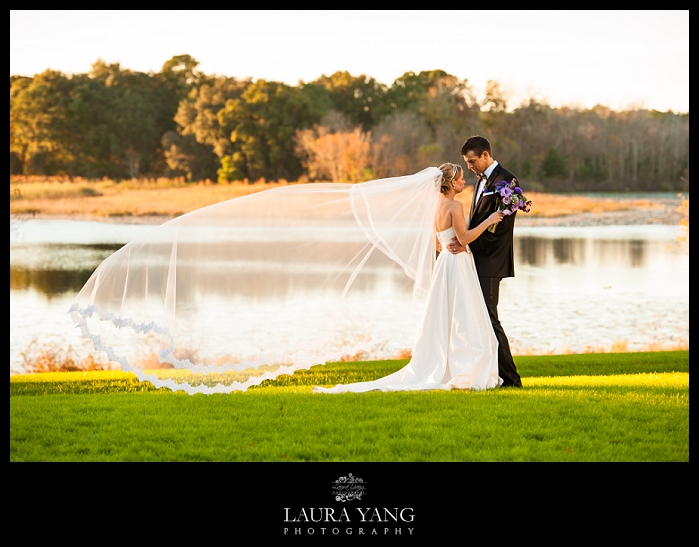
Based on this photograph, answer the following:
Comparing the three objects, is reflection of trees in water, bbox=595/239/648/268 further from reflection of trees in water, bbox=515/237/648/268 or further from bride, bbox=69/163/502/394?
bride, bbox=69/163/502/394

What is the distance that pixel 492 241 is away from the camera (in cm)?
748

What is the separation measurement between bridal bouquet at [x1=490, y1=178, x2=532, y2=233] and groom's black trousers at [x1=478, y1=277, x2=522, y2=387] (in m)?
0.54

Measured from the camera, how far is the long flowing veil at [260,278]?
7.38 meters

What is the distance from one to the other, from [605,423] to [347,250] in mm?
3095

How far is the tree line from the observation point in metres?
39.2

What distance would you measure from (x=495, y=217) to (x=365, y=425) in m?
2.43

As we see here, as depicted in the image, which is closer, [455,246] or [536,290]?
[455,246]

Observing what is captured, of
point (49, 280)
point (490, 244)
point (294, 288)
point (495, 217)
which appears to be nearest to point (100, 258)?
point (49, 280)

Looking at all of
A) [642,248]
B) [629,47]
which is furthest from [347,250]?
[629,47]

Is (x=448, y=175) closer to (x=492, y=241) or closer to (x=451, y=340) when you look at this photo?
(x=492, y=241)
